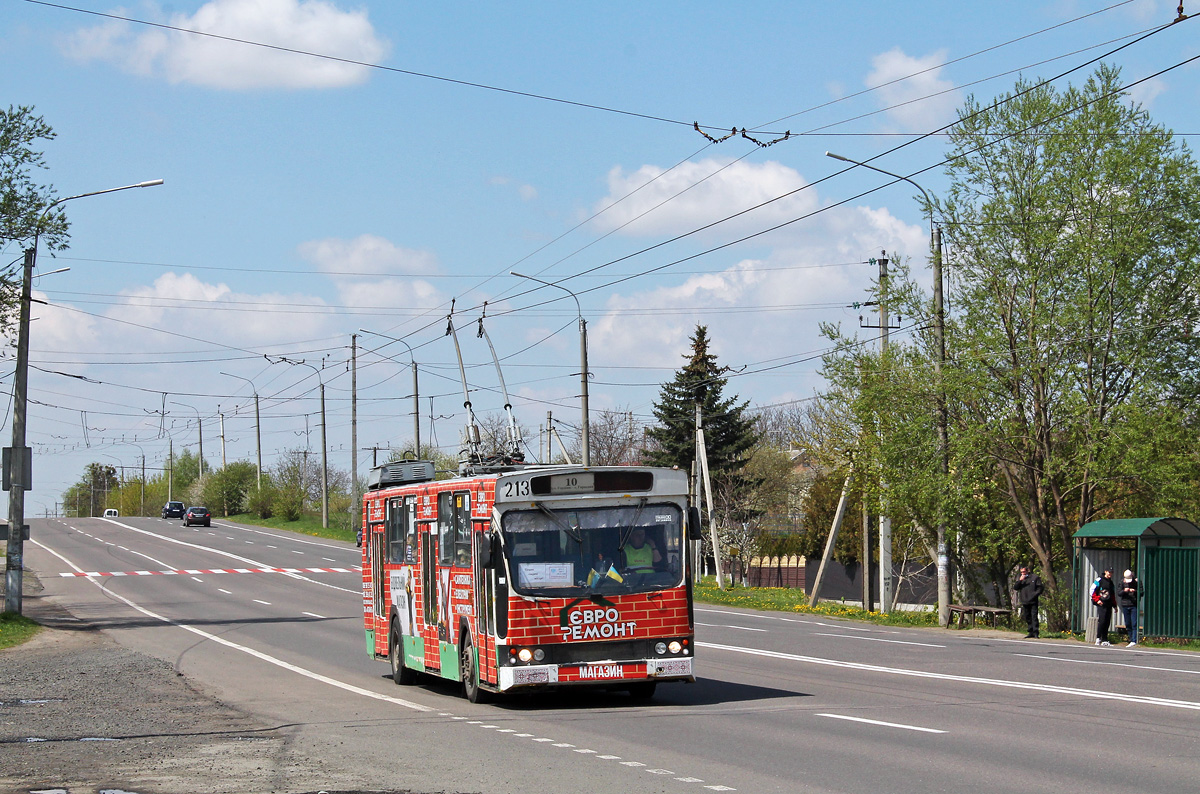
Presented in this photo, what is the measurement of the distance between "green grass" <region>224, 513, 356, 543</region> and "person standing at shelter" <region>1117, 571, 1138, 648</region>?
5655cm

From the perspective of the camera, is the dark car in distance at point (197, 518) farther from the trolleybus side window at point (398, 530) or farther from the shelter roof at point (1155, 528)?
the trolleybus side window at point (398, 530)

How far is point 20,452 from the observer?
29.9 m

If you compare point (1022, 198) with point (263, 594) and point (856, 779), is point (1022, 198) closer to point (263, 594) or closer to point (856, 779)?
point (856, 779)

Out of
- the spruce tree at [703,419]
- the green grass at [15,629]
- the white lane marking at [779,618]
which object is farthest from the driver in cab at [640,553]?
the spruce tree at [703,419]

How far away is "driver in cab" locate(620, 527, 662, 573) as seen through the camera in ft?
46.0

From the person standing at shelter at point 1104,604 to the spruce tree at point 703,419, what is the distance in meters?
40.5

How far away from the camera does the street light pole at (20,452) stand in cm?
2995

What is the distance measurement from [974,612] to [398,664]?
1809 cm

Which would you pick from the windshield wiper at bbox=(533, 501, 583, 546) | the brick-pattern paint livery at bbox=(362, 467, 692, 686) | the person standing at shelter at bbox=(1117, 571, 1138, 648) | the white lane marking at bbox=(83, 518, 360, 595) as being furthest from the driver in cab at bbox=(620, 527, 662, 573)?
the white lane marking at bbox=(83, 518, 360, 595)

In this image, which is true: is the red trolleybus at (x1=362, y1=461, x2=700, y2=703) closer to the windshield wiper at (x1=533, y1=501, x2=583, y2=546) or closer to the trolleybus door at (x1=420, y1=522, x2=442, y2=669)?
the windshield wiper at (x1=533, y1=501, x2=583, y2=546)

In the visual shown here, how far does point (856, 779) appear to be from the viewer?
9.01m

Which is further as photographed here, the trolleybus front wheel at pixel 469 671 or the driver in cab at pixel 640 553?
the trolleybus front wheel at pixel 469 671

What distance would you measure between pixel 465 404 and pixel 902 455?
36.8 ft

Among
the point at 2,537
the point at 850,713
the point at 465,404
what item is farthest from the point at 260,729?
the point at 2,537
